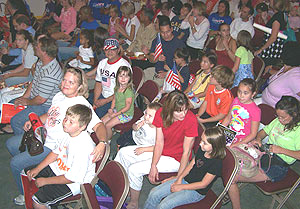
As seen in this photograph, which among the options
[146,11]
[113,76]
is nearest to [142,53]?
[146,11]

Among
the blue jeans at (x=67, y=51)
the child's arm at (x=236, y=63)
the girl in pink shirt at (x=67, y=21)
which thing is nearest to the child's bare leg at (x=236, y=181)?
the child's arm at (x=236, y=63)

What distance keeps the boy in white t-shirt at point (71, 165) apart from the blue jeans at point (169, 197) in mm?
595

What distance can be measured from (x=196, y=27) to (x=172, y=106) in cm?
350

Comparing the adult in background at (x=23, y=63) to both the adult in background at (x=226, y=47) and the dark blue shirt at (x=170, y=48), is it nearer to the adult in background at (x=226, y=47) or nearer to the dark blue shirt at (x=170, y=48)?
the dark blue shirt at (x=170, y=48)

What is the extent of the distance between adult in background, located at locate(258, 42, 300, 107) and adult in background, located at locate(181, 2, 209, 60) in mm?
2418

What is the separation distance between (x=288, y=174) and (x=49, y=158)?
2.34m

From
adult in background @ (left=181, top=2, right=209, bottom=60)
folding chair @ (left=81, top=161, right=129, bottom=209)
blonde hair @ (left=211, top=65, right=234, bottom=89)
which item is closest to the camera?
folding chair @ (left=81, top=161, right=129, bottom=209)

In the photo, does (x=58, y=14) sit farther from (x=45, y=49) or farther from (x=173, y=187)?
(x=173, y=187)

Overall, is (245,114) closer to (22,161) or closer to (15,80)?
(22,161)

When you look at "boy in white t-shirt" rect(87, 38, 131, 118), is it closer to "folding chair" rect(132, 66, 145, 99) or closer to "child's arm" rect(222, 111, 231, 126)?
"folding chair" rect(132, 66, 145, 99)

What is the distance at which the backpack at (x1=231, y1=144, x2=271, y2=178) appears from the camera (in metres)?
2.83

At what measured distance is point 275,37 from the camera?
512cm

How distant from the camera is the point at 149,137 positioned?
10.6 ft

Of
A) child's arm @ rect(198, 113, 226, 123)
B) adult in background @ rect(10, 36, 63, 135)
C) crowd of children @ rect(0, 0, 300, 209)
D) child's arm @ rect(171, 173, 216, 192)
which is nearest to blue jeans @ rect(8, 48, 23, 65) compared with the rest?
crowd of children @ rect(0, 0, 300, 209)
